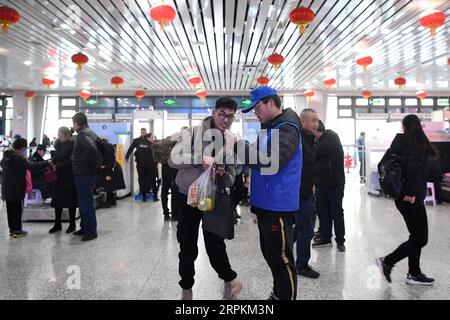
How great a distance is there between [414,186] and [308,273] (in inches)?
44.5

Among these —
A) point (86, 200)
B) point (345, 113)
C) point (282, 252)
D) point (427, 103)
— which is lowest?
point (282, 252)

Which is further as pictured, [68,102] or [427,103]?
[427,103]

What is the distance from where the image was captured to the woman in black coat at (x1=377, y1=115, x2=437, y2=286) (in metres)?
2.65

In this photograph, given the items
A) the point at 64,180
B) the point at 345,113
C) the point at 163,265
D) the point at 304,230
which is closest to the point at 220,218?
the point at 304,230

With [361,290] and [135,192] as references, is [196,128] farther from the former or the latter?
[135,192]

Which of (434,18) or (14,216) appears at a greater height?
(434,18)

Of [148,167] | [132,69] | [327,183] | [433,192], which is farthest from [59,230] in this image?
[132,69]

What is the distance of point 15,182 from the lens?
4469 millimetres

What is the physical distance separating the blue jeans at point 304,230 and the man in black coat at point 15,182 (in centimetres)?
350

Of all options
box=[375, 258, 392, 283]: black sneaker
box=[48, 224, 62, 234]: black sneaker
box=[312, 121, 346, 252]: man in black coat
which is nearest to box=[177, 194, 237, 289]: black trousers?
box=[375, 258, 392, 283]: black sneaker

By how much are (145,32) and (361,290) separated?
7.42 m

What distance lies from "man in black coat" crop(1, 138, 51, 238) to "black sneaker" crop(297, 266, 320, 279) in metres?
3.59

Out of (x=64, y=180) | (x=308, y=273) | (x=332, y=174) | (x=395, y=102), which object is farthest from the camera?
(x=395, y=102)

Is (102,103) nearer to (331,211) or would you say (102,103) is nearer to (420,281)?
(331,211)
